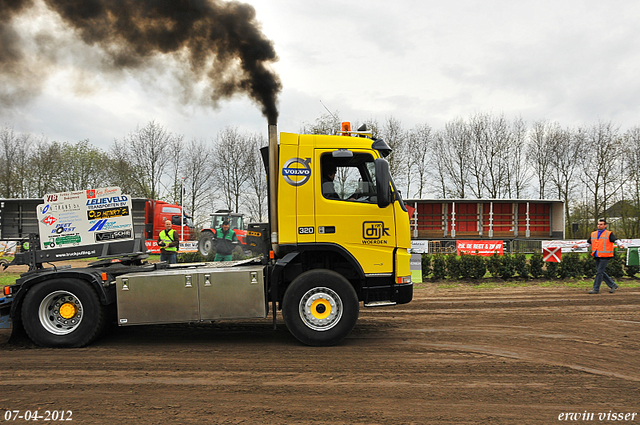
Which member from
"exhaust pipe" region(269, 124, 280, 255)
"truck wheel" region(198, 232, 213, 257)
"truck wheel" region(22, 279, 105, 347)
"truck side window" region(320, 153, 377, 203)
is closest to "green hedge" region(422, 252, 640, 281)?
"truck side window" region(320, 153, 377, 203)

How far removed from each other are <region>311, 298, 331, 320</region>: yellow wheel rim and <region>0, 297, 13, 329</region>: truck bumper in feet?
14.1

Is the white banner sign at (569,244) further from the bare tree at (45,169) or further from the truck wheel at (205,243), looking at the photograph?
the bare tree at (45,169)

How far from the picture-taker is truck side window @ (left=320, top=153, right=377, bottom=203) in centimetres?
562

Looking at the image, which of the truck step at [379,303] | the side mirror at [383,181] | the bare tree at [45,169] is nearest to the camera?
the side mirror at [383,181]

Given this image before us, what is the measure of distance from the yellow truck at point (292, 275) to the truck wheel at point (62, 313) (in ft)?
0.05

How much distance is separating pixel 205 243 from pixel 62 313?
1429 centimetres

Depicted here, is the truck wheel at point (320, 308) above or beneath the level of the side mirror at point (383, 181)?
beneath

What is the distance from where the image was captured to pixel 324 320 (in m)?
5.48

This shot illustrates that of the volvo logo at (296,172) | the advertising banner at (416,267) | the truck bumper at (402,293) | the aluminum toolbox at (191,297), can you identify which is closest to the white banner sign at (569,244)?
the advertising banner at (416,267)

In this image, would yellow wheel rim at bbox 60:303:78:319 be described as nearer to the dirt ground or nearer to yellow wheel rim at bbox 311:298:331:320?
the dirt ground

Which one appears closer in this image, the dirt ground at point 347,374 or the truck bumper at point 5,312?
the dirt ground at point 347,374

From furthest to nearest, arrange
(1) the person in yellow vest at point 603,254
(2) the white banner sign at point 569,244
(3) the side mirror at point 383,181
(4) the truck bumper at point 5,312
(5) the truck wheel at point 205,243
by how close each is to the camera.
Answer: (5) the truck wheel at point 205,243 < (2) the white banner sign at point 569,244 < (1) the person in yellow vest at point 603,254 < (4) the truck bumper at point 5,312 < (3) the side mirror at point 383,181

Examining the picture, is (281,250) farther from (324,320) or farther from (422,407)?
(422,407)

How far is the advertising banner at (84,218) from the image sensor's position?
575 cm
